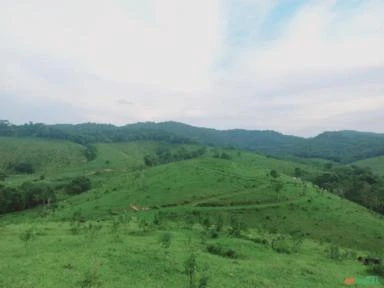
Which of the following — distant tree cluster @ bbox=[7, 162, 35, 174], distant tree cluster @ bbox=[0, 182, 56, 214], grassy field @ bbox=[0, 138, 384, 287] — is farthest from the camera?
distant tree cluster @ bbox=[7, 162, 35, 174]

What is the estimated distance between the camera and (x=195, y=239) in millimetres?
42031

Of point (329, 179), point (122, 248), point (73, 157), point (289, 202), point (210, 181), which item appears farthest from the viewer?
point (73, 157)

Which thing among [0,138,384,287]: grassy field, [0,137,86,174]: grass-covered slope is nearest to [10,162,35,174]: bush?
[0,137,86,174]: grass-covered slope

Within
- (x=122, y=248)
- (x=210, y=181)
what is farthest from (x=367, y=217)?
(x=122, y=248)

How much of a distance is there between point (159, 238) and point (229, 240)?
7.30m

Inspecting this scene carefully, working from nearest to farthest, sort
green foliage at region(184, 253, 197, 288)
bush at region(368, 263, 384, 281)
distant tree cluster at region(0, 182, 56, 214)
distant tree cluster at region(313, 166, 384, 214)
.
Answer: green foliage at region(184, 253, 197, 288) → bush at region(368, 263, 384, 281) → distant tree cluster at region(0, 182, 56, 214) → distant tree cluster at region(313, 166, 384, 214)

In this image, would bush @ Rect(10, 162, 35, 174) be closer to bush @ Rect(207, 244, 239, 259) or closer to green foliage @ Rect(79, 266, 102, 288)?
bush @ Rect(207, 244, 239, 259)

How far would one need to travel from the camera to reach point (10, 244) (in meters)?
34.6

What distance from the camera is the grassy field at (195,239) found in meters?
28.3

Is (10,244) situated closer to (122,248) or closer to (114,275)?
(122,248)

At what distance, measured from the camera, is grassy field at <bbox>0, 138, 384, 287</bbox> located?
1115 inches

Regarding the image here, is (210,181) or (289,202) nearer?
(289,202)

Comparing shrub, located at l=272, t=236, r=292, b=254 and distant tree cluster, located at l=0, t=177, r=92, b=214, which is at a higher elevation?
shrub, located at l=272, t=236, r=292, b=254

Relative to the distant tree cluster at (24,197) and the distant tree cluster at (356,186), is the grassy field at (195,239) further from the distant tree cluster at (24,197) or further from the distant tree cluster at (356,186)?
the distant tree cluster at (356,186)
